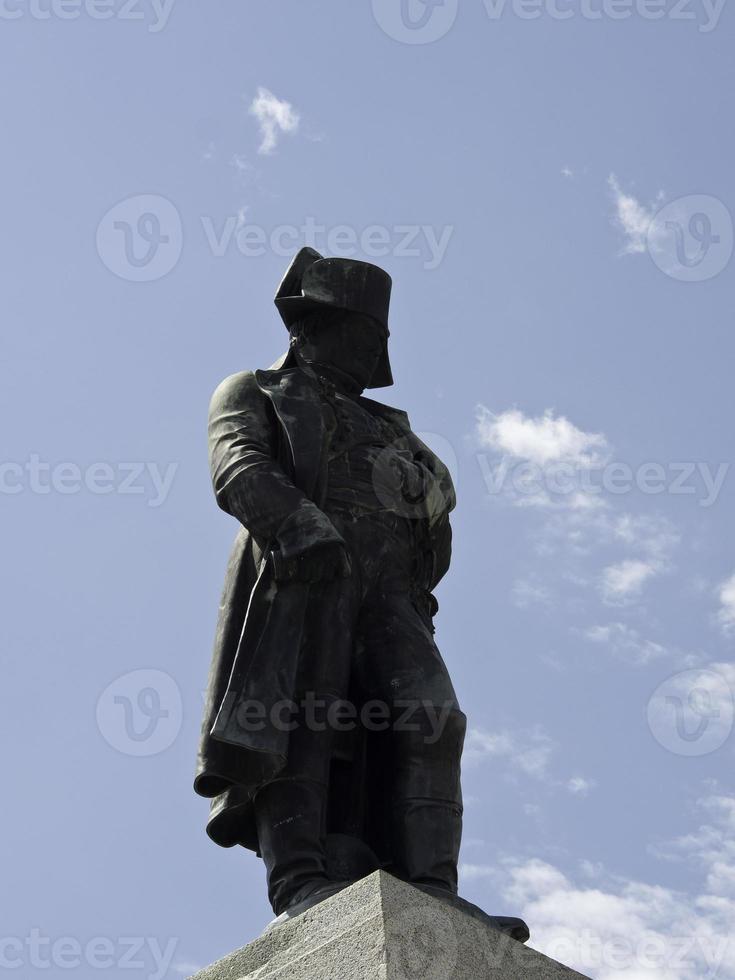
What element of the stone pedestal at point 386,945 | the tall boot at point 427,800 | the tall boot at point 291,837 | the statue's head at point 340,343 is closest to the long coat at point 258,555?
the tall boot at point 291,837

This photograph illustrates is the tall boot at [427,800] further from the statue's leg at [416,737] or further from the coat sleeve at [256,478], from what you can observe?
the coat sleeve at [256,478]

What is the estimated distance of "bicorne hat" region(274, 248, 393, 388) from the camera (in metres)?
8.97

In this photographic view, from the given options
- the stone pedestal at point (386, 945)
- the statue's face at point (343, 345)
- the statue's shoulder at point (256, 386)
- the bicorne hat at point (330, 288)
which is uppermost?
the bicorne hat at point (330, 288)

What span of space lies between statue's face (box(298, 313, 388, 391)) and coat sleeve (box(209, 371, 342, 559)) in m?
0.47

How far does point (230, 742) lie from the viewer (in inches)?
296

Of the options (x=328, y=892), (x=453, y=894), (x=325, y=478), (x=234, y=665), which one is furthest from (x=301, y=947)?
(x=325, y=478)

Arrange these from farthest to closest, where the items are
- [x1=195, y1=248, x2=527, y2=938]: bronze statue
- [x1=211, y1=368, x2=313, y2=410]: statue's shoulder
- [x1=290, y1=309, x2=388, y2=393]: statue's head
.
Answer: [x1=290, y1=309, x2=388, y2=393]: statue's head
[x1=211, y1=368, x2=313, y2=410]: statue's shoulder
[x1=195, y1=248, x2=527, y2=938]: bronze statue

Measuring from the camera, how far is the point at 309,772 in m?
7.74

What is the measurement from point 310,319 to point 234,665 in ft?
7.03

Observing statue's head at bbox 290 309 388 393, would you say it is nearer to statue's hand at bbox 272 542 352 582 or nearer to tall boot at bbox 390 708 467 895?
statue's hand at bbox 272 542 352 582

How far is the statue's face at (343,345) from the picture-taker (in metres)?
9.08

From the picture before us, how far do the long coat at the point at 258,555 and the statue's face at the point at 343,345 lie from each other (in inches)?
11.1

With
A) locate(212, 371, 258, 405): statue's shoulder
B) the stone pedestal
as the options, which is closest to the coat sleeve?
locate(212, 371, 258, 405): statue's shoulder

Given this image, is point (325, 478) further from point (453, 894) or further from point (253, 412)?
point (453, 894)
